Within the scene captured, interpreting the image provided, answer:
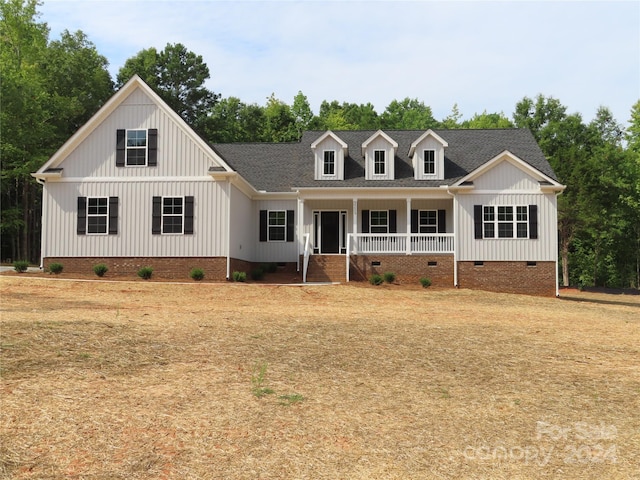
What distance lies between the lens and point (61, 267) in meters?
24.6

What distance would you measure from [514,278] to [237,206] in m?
11.9

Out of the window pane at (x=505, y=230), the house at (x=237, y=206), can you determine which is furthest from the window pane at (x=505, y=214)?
the window pane at (x=505, y=230)

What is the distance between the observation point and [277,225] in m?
30.0

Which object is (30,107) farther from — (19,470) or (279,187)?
(19,470)

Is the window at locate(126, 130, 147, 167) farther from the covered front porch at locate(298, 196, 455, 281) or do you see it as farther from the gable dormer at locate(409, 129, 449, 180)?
the gable dormer at locate(409, 129, 449, 180)

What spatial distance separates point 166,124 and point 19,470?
21.1m

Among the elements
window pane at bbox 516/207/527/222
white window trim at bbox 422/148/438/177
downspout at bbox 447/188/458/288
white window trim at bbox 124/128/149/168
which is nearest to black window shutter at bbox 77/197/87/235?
white window trim at bbox 124/128/149/168

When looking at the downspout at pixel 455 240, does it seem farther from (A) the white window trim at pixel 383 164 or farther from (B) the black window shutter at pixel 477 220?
(A) the white window trim at pixel 383 164

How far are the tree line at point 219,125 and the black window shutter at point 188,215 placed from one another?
19.6 meters

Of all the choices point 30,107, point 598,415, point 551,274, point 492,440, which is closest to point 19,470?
point 492,440

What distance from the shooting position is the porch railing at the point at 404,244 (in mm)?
26609

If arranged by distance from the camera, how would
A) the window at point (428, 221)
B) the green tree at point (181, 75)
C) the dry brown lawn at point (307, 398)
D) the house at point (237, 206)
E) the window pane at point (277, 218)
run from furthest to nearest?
the green tree at point (181, 75), the window pane at point (277, 218), the window at point (428, 221), the house at point (237, 206), the dry brown lawn at point (307, 398)

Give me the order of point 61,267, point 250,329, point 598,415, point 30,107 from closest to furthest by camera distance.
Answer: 1. point 598,415
2. point 250,329
3. point 61,267
4. point 30,107

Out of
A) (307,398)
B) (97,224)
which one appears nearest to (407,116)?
(97,224)
